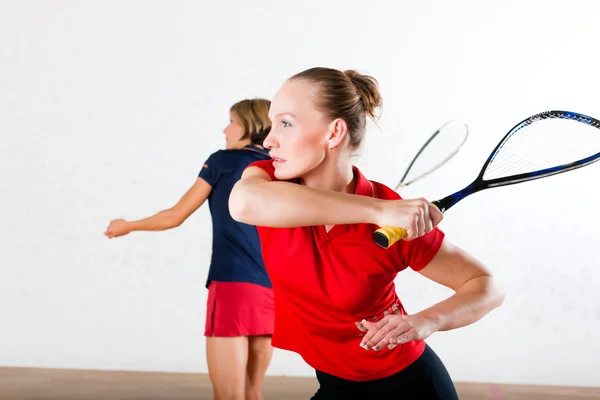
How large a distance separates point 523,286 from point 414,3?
2.03 meters

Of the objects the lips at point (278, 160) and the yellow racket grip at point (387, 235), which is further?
the lips at point (278, 160)

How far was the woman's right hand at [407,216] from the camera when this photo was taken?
1.11 m

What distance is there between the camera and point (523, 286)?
4.88 meters

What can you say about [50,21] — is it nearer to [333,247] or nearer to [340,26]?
[340,26]

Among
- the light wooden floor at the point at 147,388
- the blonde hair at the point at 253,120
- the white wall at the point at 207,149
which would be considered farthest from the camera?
the white wall at the point at 207,149

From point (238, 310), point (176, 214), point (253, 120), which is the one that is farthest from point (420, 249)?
point (176, 214)

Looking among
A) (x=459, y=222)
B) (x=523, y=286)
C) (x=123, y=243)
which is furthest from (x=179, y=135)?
(x=523, y=286)

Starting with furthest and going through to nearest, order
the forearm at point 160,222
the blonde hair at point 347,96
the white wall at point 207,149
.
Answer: the white wall at point 207,149 → the forearm at point 160,222 → the blonde hair at point 347,96

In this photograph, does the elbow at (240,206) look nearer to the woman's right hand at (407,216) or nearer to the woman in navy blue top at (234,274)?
the woman's right hand at (407,216)

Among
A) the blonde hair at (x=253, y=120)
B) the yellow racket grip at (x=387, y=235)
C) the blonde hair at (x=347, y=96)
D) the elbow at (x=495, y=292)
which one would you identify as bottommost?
the elbow at (x=495, y=292)

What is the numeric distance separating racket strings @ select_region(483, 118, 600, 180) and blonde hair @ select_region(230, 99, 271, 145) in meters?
0.88

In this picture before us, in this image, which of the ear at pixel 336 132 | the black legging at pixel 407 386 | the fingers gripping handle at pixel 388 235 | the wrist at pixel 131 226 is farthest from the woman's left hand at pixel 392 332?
the wrist at pixel 131 226

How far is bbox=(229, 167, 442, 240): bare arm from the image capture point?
1121mm

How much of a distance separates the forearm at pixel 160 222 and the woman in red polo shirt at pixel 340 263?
1.46m
